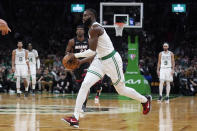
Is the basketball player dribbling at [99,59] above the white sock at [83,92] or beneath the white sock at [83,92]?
above

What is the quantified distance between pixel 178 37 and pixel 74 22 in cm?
808

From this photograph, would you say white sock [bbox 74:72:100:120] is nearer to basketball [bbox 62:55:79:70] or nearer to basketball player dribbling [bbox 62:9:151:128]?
basketball player dribbling [bbox 62:9:151:128]

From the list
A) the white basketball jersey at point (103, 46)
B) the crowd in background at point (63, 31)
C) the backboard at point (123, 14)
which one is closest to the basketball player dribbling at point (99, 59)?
Result: the white basketball jersey at point (103, 46)

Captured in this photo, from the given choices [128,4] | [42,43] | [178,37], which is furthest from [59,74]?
[178,37]

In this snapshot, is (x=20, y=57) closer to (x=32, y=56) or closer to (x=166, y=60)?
A: (x=32, y=56)

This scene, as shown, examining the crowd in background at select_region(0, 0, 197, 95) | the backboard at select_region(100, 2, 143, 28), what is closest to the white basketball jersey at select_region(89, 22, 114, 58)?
the backboard at select_region(100, 2, 143, 28)

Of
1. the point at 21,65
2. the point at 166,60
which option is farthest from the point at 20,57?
the point at 166,60

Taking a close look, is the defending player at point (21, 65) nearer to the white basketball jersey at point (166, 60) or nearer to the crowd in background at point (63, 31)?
the white basketball jersey at point (166, 60)

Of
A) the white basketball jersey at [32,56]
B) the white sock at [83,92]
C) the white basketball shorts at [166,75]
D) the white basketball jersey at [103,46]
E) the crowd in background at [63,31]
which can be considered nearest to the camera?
the white sock at [83,92]

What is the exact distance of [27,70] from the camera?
18.7m

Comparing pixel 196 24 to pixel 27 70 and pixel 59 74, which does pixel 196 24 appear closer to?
pixel 59 74

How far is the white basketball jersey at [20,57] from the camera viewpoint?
60.0 feet

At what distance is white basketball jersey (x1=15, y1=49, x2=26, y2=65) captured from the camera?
18.3 m

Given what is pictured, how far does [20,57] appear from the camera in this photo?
18453 millimetres
